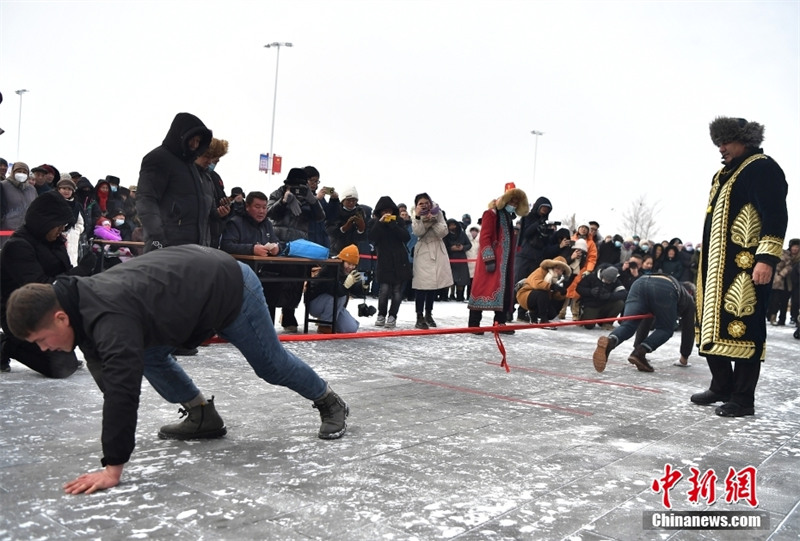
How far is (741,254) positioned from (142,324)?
168 inches

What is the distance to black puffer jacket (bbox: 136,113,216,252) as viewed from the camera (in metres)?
5.89

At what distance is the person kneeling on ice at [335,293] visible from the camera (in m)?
8.88

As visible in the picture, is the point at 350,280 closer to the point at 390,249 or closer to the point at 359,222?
the point at 390,249

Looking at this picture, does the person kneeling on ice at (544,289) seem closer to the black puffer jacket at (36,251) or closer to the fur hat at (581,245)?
the fur hat at (581,245)

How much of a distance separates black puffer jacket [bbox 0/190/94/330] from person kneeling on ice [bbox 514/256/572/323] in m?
7.61

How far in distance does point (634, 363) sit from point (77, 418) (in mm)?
5365

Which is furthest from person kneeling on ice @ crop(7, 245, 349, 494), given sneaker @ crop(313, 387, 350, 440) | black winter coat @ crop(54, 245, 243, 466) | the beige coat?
the beige coat

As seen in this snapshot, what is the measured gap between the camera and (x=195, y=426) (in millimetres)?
4125

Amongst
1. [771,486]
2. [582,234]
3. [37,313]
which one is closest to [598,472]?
[771,486]

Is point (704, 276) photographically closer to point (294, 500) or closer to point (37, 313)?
point (294, 500)

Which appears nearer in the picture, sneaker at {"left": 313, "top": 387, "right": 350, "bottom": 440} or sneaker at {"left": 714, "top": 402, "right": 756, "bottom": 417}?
sneaker at {"left": 313, "top": 387, "right": 350, "bottom": 440}

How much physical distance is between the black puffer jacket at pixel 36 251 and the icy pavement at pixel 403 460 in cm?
72

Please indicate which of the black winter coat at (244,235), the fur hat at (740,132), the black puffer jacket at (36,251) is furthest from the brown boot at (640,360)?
the black puffer jacket at (36,251)

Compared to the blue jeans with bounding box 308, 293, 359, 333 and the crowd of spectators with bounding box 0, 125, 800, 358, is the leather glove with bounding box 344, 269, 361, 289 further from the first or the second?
the crowd of spectators with bounding box 0, 125, 800, 358
